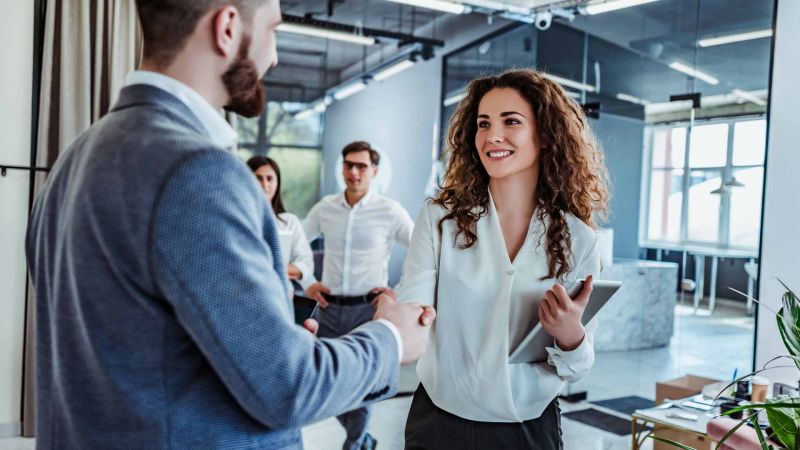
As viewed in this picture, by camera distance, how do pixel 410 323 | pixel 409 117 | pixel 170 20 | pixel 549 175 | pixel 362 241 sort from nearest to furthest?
pixel 170 20
pixel 410 323
pixel 549 175
pixel 362 241
pixel 409 117

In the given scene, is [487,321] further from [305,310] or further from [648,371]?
[648,371]

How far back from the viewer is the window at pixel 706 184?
14.3 ft

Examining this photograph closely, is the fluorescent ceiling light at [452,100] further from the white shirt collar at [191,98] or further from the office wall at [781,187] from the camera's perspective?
the white shirt collar at [191,98]

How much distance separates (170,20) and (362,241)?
151 inches

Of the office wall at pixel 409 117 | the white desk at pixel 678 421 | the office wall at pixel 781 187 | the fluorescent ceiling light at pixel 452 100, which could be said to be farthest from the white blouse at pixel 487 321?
the fluorescent ceiling light at pixel 452 100

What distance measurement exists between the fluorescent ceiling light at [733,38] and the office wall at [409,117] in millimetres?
2839

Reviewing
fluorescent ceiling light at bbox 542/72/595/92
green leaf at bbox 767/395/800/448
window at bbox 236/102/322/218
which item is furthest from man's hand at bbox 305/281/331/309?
green leaf at bbox 767/395/800/448

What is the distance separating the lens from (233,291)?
0.76 m

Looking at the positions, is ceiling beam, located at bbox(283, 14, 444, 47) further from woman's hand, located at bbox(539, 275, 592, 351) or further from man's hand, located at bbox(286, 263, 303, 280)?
woman's hand, located at bbox(539, 275, 592, 351)

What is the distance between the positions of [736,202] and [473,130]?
131 inches

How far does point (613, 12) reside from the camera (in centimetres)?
554

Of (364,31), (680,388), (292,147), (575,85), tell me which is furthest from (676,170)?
(364,31)

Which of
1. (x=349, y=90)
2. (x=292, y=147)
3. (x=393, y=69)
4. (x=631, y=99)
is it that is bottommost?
(x=292, y=147)

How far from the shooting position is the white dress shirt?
4.68m
